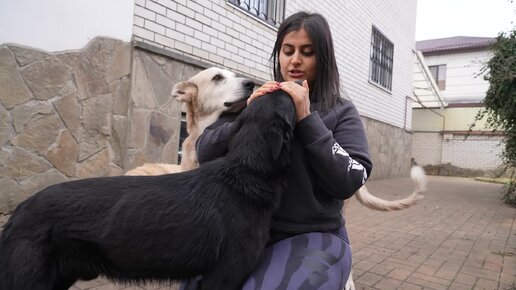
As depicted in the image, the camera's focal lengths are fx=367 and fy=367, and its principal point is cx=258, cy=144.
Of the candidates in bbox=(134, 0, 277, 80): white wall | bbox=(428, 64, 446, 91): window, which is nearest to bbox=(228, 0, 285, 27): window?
bbox=(134, 0, 277, 80): white wall

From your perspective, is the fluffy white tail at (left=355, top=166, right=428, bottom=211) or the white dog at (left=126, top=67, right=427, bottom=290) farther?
the white dog at (left=126, top=67, right=427, bottom=290)

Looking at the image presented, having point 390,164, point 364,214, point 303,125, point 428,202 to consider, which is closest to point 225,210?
point 303,125

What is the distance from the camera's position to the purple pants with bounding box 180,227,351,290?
5.26ft

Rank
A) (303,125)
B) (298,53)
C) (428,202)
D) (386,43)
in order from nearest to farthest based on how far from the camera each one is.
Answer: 1. (303,125)
2. (298,53)
3. (428,202)
4. (386,43)

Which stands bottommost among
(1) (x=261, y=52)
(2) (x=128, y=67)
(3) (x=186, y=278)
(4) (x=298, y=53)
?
(3) (x=186, y=278)

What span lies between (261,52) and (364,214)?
376 centimetres

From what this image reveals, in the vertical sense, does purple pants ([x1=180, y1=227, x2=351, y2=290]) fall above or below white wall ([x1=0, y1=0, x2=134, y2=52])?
below

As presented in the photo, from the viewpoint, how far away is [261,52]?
24.6ft

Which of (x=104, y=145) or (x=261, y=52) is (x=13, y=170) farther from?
(x=261, y=52)

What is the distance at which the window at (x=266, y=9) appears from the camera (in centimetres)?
715

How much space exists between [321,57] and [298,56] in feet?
0.40

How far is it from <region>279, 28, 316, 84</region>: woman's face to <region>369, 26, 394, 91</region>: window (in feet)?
38.2

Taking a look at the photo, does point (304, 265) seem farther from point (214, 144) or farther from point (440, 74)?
point (440, 74)

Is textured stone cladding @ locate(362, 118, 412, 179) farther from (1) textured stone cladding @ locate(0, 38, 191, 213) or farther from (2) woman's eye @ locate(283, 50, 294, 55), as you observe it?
(2) woman's eye @ locate(283, 50, 294, 55)
